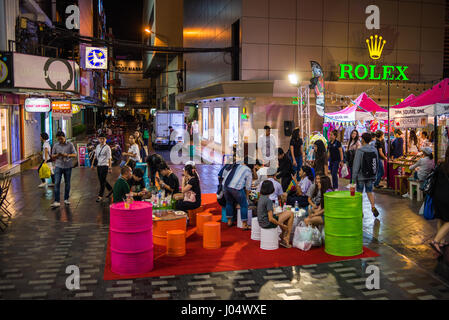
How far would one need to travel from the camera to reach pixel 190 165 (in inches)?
385

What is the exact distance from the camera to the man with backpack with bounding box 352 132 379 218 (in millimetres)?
10617

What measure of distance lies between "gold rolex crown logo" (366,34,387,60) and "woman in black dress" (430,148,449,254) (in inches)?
710

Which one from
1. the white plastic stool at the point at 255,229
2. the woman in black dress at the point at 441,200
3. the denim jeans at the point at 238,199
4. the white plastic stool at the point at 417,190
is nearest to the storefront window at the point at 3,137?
the denim jeans at the point at 238,199

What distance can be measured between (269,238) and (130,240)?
269cm

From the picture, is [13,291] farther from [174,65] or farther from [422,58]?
[174,65]

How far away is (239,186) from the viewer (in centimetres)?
972

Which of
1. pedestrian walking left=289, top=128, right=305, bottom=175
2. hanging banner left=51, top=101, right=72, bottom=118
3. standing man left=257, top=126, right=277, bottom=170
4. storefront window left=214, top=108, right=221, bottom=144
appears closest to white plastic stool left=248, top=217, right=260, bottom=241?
pedestrian walking left=289, top=128, right=305, bottom=175

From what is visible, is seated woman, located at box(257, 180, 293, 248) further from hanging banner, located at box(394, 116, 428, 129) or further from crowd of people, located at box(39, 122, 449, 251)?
hanging banner, located at box(394, 116, 428, 129)

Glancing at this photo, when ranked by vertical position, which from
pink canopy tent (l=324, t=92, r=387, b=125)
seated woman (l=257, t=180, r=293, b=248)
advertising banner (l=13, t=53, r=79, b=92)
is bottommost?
seated woman (l=257, t=180, r=293, b=248)

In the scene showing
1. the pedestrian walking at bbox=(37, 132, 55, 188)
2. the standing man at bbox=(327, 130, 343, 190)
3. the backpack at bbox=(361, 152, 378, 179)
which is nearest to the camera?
the backpack at bbox=(361, 152, 378, 179)

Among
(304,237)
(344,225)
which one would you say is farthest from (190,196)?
(344,225)
